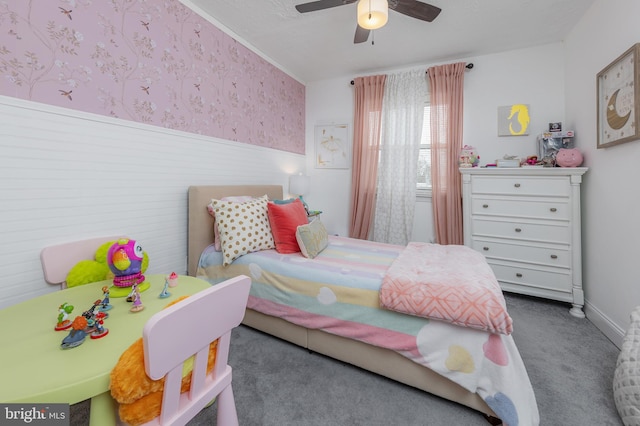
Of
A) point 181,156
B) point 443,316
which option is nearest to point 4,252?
point 181,156

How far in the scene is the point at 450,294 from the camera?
1.28 metres

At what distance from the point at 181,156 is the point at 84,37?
87 cm

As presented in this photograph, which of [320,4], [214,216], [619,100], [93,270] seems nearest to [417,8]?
[320,4]

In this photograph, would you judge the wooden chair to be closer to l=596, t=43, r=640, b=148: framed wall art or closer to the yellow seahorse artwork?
l=596, t=43, r=640, b=148: framed wall art

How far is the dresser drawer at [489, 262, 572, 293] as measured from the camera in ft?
7.64

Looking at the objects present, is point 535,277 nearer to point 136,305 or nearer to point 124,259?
point 136,305

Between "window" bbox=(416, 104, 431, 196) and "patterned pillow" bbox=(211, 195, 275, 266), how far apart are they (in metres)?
2.08

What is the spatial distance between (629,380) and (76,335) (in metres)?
2.32

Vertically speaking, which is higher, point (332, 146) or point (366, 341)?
point (332, 146)

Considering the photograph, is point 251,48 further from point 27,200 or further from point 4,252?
point 4,252

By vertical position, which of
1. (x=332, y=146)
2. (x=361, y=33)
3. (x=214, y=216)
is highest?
(x=361, y=33)

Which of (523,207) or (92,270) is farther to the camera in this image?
(523,207)

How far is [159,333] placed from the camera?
63cm

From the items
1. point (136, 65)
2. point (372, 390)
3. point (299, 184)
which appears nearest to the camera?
point (372, 390)
